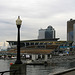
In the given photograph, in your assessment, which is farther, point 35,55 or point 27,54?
point 27,54

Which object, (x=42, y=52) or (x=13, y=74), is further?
(x=42, y=52)

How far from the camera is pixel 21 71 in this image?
17938mm

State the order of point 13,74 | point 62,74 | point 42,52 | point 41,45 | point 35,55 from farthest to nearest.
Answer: point 41,45 → point 42,52 → point 35,55 → point 62,74 → point 13,74

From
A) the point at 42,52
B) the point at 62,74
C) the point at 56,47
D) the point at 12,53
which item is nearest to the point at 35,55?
the point at 42,52

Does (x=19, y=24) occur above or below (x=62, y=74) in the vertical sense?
above

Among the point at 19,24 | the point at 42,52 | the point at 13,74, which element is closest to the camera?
the point at 13,74

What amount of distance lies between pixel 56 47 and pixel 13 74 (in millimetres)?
180672

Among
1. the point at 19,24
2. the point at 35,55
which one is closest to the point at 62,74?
the point at 19,24

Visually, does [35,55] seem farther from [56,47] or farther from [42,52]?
[56,47]

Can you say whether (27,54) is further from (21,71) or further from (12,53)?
(21,71)

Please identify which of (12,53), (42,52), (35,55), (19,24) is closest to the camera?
(19,24)

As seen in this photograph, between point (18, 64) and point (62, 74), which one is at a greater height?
point (18, 64)

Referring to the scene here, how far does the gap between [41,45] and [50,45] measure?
9999 millimetres

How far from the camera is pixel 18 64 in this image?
1836 cm
